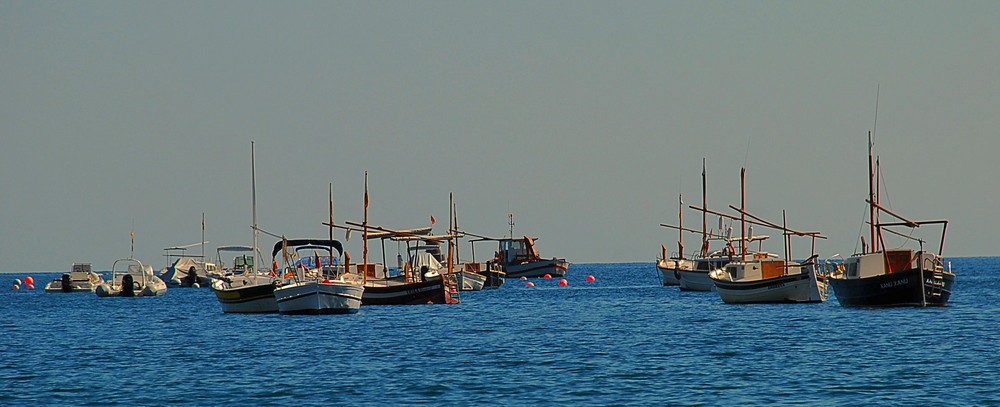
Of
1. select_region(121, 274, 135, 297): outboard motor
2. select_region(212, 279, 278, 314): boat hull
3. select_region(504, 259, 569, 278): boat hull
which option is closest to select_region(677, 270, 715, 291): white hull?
select_region(212, 279, 278, 314): boat hull

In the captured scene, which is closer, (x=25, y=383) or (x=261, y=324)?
(x=25, y=383)

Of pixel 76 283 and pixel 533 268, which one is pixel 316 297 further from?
pixel 533 268

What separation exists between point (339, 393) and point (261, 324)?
25.5 metres

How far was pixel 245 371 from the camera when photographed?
34406 mm

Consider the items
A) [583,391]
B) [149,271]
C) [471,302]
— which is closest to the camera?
[583,391]

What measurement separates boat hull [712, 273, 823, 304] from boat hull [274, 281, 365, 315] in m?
23.5

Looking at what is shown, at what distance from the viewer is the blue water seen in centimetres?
2883

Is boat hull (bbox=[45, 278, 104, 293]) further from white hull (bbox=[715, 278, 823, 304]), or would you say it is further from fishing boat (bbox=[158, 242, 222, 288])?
white hull (bbox=[715, 278, 823, 304])

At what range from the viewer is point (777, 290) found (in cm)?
6725

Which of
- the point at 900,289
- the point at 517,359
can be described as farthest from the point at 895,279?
the point at 517,359

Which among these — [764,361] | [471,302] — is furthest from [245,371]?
[471,302]

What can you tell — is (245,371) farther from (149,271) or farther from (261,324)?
(149,271)

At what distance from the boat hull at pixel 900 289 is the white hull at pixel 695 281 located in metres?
35.6

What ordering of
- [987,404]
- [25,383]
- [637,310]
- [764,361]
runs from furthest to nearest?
[637,310]
[764,361]
[25,383]
[987,404]
